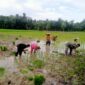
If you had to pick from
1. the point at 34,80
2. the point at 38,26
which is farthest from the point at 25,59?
the point at 38,26

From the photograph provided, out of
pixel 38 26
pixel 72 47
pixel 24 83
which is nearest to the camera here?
pixel 24 83

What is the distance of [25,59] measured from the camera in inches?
556

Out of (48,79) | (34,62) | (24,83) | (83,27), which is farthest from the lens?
(83,27)

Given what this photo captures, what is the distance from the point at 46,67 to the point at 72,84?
3019 millimetres

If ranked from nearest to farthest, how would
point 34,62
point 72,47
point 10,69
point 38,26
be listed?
1. point 10,69
2. point 34,62
3. point 72,47
4. point 38,26

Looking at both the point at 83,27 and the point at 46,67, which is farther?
the point at 83,27

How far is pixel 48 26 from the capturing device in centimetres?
9106

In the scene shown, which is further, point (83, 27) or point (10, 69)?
point (83, 27)

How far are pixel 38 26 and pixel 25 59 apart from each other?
3000 inches

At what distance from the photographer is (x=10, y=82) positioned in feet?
29.6

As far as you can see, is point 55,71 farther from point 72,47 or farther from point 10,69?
point 72,47

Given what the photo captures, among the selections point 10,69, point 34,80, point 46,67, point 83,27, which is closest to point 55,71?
point 46,67

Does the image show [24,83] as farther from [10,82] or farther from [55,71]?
[55,71]

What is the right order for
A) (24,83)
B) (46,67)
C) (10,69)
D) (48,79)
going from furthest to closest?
(46,67) → (10,69) → (48,79) → (24,83)
